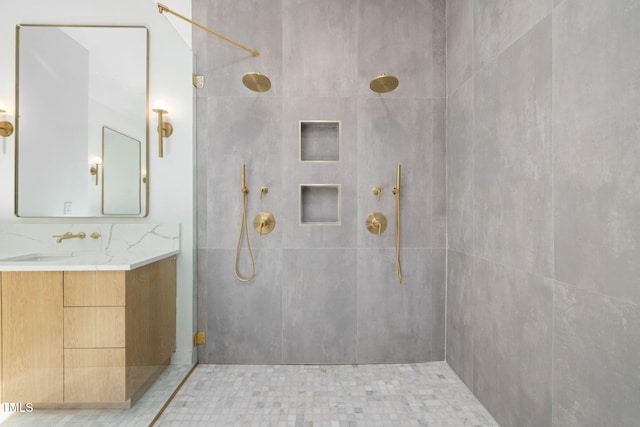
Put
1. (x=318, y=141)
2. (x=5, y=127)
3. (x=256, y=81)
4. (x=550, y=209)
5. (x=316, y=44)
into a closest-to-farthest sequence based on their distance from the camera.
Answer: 1. (x=550, y=209)
2. (x=5, y=127)
3. (x=256, y=81)
4. (x=316, y=44)
5. (x=318, y=141)

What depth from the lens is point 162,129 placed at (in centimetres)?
205

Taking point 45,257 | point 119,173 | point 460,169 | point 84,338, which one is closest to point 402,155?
point 460,169

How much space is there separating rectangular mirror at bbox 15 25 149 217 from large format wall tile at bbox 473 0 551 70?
203 centimetres

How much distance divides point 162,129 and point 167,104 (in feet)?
0.54

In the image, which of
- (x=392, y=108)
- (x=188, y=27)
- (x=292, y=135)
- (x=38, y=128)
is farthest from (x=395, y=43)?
(x=38, y=128)

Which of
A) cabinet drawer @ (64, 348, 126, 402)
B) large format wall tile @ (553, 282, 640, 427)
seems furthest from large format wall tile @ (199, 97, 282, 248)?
large format wall tile @ (553, 282, 640, 427)

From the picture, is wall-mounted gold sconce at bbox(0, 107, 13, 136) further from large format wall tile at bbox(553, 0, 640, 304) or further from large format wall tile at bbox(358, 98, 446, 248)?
large format wall tile at bbox(553, 0, 640, 304)

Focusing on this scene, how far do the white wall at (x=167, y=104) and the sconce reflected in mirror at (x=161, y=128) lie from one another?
0.10ft

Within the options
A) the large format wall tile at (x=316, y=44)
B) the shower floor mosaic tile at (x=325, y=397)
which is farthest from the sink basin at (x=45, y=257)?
the large format wall tile at (x=316, y=44)

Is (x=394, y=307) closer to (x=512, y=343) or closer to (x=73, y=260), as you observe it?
(x=512, y=343)

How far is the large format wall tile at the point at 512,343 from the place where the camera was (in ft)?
4.32

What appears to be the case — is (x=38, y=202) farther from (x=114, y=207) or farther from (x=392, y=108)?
(x=392, y=108)

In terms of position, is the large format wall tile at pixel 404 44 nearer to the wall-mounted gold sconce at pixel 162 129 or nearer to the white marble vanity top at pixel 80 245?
the wall-mounted gold sconce at pixel 162 129

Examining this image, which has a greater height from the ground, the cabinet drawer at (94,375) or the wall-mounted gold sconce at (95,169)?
the wall-mounted gold sconce at (95,169)
